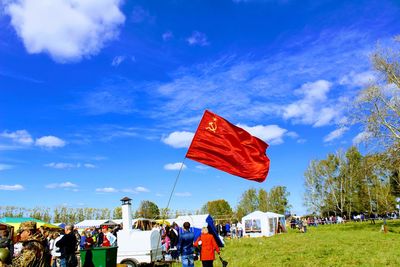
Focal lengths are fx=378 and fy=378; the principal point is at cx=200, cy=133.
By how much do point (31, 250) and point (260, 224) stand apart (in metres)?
35.0

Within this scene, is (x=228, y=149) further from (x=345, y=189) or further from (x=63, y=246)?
(x=345, y=189)

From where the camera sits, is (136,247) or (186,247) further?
(136,247)

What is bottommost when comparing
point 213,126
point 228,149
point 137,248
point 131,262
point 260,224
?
point 131,262

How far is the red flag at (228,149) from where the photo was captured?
8.38 meters

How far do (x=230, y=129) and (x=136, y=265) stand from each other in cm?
764

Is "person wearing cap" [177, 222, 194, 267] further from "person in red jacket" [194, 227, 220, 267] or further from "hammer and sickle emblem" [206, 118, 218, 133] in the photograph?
"hammer and sickle emblem" [206, 118, 218, 133]

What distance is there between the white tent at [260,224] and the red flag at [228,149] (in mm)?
30446

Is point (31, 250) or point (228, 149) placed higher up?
point (228, 149)

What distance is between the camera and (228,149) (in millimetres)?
8648

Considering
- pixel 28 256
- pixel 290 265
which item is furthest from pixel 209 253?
pixel 28 256

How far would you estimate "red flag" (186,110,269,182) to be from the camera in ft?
27.5

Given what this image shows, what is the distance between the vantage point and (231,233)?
37.8m

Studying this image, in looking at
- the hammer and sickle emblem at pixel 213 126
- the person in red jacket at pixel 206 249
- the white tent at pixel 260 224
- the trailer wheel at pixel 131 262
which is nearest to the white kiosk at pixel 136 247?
the trailer wheel at pixel 131 262

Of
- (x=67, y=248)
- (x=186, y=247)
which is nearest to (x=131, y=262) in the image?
(x=67, y=248)
